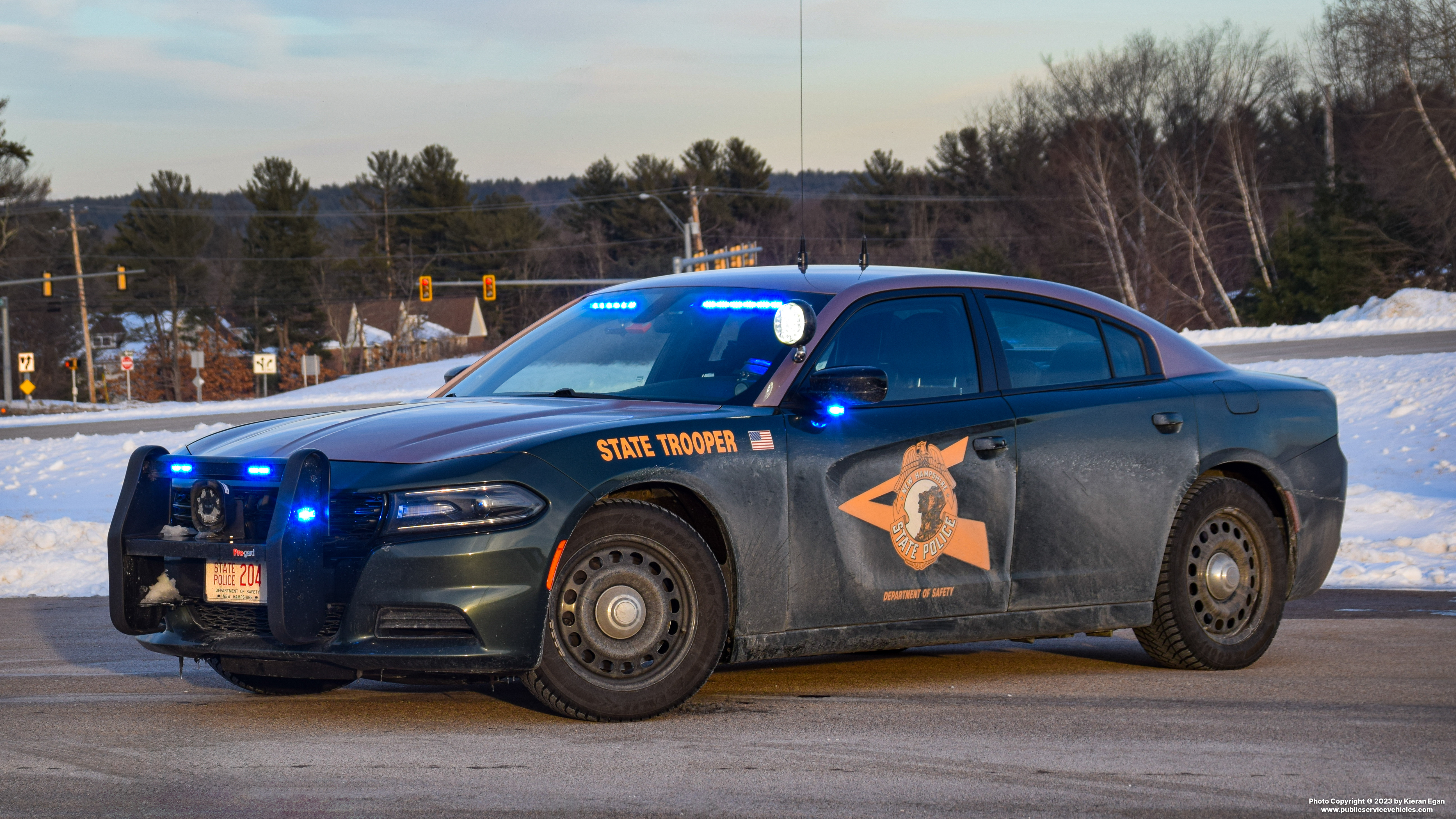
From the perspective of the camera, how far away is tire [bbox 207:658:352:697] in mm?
5711

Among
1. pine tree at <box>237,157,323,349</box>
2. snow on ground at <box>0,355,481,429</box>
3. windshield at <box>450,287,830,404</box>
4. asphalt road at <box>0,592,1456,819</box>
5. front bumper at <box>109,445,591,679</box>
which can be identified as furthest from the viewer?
pine tree at <box>237,157,323,349</box>

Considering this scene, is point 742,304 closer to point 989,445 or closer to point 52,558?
point 989,445

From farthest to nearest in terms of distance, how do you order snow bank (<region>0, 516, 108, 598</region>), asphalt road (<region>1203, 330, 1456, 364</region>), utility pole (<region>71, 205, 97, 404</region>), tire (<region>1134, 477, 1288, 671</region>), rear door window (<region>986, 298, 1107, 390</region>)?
utility pole (<region>71, 205, 97, 404</region>) → asphalt road (<region>1203, 330, 1456, 364</region>) → snow bank (<region>0, 516, 108, 598</region>) → tire (<region>1134, 477, 1288, 671</region>) → rear door window (<region>986, 298, 1107, 390</region>)

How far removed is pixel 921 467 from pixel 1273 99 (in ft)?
196

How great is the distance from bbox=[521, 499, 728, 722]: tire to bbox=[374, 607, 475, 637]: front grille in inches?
11.0

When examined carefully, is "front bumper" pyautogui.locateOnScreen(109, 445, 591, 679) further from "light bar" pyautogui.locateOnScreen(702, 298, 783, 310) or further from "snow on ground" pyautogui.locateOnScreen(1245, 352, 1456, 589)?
"snow on ground" pyautogui.locateOnScreen(1245, 352, 1456, 589)

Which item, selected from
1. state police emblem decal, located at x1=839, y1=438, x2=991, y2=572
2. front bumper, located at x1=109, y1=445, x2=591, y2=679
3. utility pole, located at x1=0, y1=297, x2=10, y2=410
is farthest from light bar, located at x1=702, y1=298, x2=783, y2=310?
utility pole, located at x1=0, y1=297, x2=10, y2=410

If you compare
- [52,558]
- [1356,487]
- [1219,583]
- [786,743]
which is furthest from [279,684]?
[1356,487]

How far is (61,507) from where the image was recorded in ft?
53.1

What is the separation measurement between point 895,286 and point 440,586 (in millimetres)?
2284

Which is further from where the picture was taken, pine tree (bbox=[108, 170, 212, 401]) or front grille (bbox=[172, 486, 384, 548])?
pine tree (bbox=[108, 170, 212, 401])

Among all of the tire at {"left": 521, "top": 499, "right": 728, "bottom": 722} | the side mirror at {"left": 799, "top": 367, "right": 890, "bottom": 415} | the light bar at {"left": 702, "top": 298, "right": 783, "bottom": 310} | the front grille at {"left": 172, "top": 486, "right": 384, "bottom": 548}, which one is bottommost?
the tire at {"left": 521, "top": 499, "right": 728, "bottom": 722}

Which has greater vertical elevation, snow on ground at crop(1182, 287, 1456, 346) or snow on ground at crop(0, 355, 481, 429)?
snow on ground at crop(1182, 287, 1456, 346)

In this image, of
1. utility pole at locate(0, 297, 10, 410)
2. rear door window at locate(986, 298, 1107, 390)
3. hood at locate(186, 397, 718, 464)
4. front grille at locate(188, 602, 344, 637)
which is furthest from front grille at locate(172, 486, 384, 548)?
utility pole at locate(0, 297, 10, 410)
